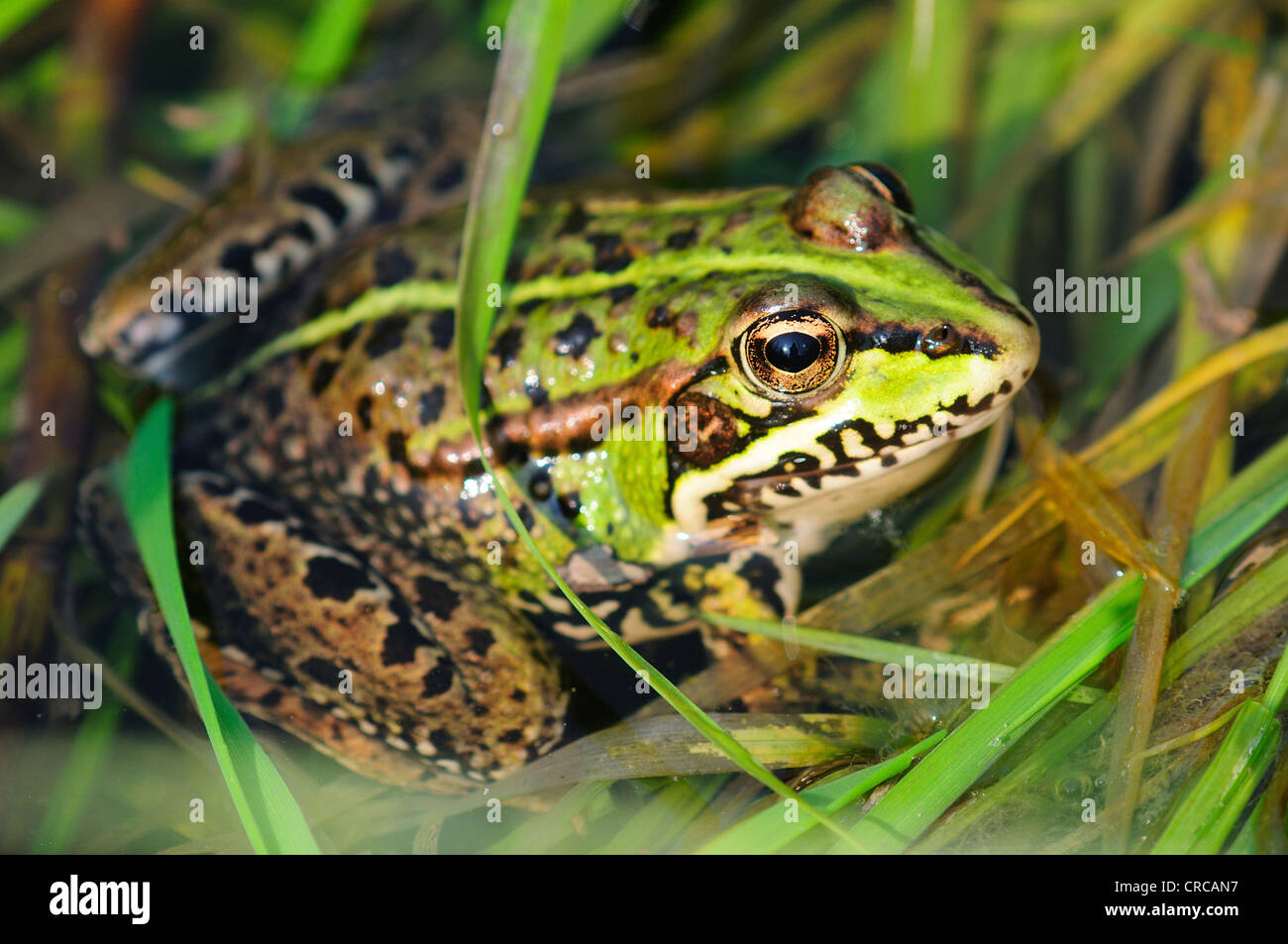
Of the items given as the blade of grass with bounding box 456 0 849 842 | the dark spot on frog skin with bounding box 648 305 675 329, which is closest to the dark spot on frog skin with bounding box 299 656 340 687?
the blade of grass with bounding box 456 0 849 842

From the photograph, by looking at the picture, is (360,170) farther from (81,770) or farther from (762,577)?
(81,770)

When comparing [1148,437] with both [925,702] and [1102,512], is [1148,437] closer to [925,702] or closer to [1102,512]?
[1102,512]

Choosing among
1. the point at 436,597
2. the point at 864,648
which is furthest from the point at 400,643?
the point at 864,648

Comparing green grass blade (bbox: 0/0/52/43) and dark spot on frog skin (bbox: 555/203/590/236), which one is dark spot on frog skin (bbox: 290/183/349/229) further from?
green grass blade (bbox: 0/0/52/43)

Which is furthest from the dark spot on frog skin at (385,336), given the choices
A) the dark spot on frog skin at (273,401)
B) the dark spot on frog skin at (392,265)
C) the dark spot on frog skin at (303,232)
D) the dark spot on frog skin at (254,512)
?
the dark spot on frog skin at (303,232)

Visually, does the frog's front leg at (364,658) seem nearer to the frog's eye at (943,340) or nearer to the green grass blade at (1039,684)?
the green grass blade at (1039,684)

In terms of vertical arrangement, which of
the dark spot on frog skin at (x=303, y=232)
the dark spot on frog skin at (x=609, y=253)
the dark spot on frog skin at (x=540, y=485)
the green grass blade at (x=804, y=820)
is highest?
the dark spot on frog skin at (x=303, y=232)
